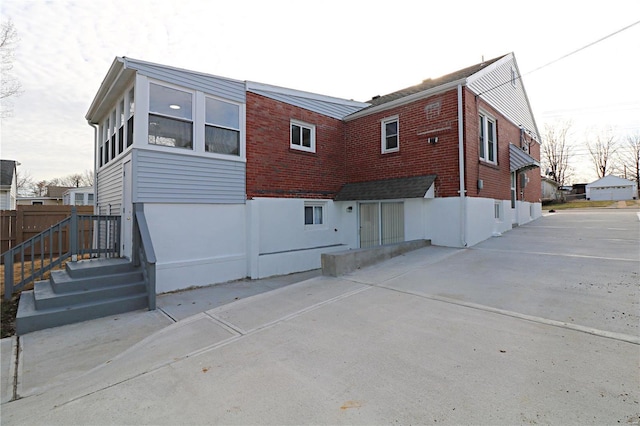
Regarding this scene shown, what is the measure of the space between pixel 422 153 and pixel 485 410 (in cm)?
856

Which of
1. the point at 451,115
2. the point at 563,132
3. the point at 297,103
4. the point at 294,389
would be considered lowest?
the point at 294,389

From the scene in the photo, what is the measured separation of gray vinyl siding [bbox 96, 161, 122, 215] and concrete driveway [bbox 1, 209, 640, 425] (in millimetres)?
4004

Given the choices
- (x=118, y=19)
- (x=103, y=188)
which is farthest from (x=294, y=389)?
(x=103, y=188)

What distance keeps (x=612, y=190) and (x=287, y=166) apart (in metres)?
45.2

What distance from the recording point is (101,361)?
163 inches

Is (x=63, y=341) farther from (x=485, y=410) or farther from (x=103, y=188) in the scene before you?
(x=103, y=188)

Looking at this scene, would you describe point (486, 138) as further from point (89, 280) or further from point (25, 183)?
point (25, 183)

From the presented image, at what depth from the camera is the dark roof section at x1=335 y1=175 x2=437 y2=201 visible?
944 centimetres

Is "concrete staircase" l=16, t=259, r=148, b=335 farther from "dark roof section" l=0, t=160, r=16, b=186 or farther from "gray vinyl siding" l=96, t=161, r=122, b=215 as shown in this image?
"dark roof section" l=0, t=160, r=16, b=186

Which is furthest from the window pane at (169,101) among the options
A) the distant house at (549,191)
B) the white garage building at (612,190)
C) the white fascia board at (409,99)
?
the white garage building at (612,190)

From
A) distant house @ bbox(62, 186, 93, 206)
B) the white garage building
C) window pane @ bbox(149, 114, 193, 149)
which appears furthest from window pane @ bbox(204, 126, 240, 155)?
the white garage building

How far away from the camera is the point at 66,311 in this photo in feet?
18.1

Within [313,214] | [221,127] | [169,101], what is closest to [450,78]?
[313,214]

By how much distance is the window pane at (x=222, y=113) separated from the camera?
8.48 meters
